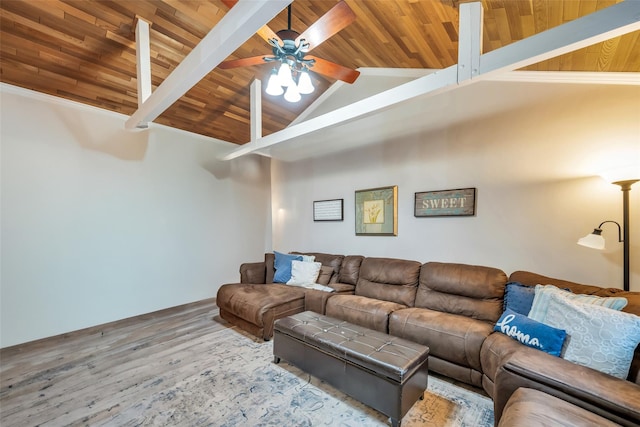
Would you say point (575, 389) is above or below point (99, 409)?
above

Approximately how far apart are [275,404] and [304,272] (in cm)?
188

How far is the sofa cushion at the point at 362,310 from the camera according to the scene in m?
2.64

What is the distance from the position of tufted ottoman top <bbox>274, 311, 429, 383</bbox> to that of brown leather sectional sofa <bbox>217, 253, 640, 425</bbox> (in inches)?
16.2

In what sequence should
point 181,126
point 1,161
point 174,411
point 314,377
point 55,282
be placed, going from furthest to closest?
1. point 181,126
2. point 55,282
3. point 1,161
4. point 314,377
5. point 174,411

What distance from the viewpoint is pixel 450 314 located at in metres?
2.57

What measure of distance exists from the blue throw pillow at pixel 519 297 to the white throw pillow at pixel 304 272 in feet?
7.22

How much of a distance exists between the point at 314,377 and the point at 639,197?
10.0ft

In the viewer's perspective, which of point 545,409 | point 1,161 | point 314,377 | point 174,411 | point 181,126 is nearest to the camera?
point 545,409

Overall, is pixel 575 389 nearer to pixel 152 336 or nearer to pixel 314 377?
pixel 314 377

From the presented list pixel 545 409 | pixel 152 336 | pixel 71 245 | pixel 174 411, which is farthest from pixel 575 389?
pixel 71 245

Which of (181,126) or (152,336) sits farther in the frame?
(181,126)

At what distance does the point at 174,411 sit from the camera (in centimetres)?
189

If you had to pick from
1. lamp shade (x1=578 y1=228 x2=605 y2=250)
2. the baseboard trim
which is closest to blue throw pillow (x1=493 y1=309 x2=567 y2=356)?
lamp shade (x1=578 y1=228 x2=605 y2=250)

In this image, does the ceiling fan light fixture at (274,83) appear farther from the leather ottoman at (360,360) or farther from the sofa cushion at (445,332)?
the sofa cushion at (445,332)
